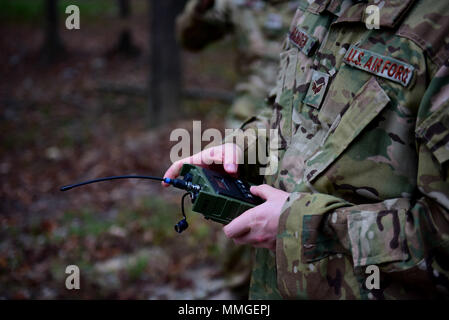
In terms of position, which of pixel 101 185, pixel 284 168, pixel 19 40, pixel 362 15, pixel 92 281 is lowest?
pixel 92 281

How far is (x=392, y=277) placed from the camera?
3.88 feet

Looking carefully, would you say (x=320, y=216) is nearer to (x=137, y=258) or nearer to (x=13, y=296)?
(x=13, y=296)

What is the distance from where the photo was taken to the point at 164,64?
7.21m

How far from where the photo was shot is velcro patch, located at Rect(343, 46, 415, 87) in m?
1.14

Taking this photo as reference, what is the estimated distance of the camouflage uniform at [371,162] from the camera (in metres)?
1.08

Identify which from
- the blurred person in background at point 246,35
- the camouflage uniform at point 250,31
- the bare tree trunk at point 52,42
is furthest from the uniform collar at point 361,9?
the bare tree trunk at point 52,42

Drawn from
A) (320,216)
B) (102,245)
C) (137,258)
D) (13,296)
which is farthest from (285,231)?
(102,245)

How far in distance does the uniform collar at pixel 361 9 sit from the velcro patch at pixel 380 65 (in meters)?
0.09

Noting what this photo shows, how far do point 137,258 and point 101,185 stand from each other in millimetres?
1796

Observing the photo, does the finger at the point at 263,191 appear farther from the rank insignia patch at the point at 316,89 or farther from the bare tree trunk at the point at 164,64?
the bare tree trunk at the point at 164,64

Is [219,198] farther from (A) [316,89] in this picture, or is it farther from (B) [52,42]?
(B) [52,42]

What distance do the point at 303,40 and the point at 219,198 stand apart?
67 cm

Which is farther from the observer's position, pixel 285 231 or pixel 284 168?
pixel 284 168

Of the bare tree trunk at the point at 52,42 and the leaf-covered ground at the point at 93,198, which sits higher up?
the bare tree trunk at the point at 52,42
